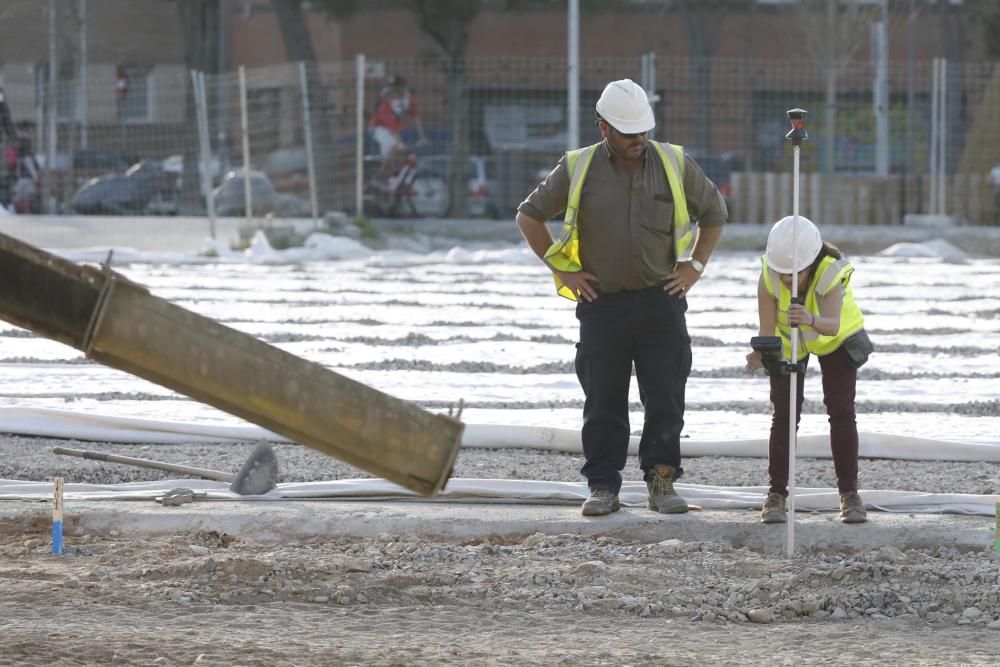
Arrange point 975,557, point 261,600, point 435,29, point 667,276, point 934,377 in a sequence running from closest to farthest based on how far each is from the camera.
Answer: point 261,600 → point 975,557 → point 667,276 → point 934,377 → point 435,29

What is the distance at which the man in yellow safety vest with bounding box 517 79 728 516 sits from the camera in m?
6.63

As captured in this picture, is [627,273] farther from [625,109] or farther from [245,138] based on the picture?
[245,138]

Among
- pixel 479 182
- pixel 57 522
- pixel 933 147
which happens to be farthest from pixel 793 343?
pixel 479 182

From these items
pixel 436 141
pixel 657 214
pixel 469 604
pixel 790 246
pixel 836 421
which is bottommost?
pixel 469 604

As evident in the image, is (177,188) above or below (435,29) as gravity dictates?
below

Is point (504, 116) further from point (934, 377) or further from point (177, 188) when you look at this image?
point (934, 377)

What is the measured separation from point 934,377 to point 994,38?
1136 inches

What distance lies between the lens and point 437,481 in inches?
165

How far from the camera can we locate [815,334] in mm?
6312

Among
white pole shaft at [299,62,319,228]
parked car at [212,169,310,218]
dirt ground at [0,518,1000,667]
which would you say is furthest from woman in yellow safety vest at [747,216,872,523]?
parked car at [212,169,310,218]

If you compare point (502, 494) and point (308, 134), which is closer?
point (502, 494)

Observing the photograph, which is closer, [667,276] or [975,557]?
[975,557]

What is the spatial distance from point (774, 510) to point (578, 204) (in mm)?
1434

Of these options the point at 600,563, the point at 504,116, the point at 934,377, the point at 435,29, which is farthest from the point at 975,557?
the point at 435,29
